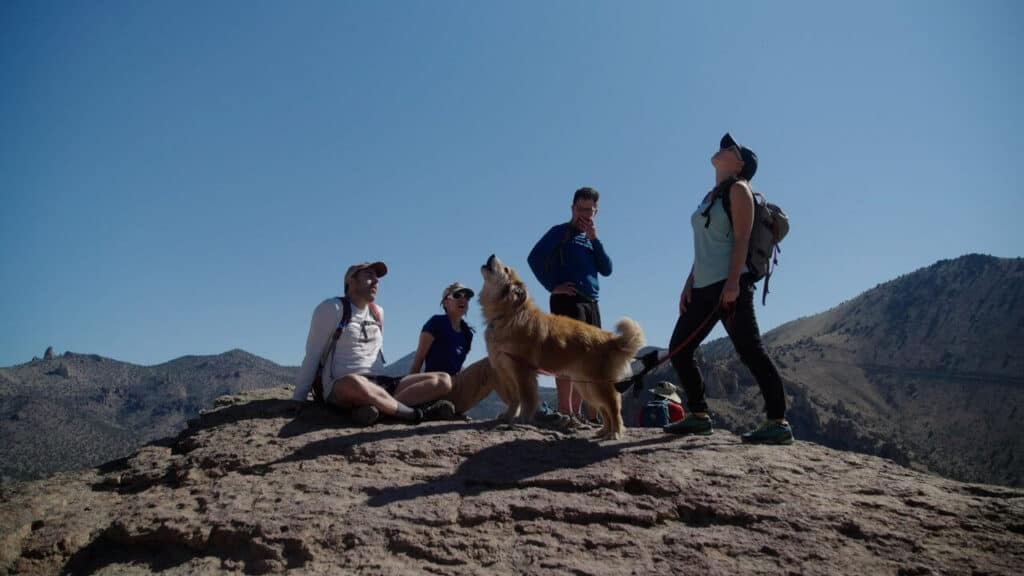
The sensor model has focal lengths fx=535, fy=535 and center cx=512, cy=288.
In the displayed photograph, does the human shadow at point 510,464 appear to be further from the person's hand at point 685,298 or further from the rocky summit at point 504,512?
the person's hand at point 685,298

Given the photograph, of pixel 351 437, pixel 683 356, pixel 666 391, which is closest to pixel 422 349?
pixel 351 437

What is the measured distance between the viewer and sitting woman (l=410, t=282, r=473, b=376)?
248 inches

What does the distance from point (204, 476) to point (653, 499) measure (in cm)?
338

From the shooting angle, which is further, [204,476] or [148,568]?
[204,476]

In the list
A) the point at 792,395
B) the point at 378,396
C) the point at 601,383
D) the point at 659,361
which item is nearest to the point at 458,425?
the point at 378,396

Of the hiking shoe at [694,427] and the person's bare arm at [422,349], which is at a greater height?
the person's bare arm at [422,349]

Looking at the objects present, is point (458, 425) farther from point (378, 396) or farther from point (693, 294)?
point (693, 294)

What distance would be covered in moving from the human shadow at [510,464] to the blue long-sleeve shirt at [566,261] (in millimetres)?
1920

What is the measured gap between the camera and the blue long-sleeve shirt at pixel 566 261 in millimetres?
5969

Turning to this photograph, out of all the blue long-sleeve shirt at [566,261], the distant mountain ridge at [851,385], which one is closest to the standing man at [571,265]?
the blue long-sleeve shirt at [566,261]

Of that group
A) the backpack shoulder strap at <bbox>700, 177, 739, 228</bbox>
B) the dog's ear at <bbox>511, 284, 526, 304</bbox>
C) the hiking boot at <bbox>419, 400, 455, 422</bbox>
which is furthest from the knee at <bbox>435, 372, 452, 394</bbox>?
the backpack shoulder strap at <bbox>700, 177, 739, 228</bbox>

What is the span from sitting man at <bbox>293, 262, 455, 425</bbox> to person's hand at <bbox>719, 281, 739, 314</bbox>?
2.90 metres

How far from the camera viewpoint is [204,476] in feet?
13.6

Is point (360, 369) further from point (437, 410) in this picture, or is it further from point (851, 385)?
point (851, 385)
